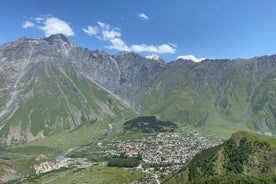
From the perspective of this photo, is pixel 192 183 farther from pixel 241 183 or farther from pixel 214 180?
pixel 241 183

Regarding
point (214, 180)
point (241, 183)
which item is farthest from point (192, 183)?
point (241, 183)

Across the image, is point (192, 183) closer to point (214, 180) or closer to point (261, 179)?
point (214, 180)

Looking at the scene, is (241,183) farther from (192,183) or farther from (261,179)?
(192,183)

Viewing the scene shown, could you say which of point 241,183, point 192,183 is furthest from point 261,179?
point 192,183
